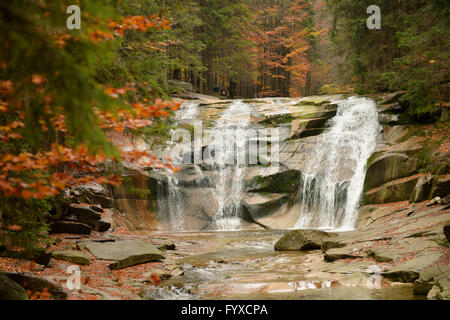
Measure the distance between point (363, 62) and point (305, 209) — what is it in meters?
9.85

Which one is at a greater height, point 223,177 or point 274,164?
point 274,164

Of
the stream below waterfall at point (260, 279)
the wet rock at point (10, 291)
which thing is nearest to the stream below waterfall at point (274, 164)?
the stream below waterfall at point (260, 279)

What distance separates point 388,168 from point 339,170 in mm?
2298

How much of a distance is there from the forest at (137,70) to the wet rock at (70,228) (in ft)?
0.95

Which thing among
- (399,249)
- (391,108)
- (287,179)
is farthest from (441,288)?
(391,108)

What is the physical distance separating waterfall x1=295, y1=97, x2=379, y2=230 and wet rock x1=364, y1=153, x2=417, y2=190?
2.04 ft

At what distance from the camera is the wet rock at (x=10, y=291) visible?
4.09 metres

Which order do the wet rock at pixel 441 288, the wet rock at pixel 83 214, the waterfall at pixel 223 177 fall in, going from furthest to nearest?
1. the waterfall at pixel 223 177
2. the wet rock at pixel 83 214
3. the wet rock at pixel 441 288

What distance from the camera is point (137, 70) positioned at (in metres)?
6.66

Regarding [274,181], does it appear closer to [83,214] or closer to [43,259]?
[83,214]

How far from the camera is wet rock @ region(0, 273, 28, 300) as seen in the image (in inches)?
161

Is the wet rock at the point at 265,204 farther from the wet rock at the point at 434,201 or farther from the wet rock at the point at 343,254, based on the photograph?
the wet rock at the point at 343,254

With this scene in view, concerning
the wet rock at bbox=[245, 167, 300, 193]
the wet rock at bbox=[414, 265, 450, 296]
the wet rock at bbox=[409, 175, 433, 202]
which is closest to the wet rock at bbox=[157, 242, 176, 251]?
the wet rock at bbox=[414, 265, 450, 296]
